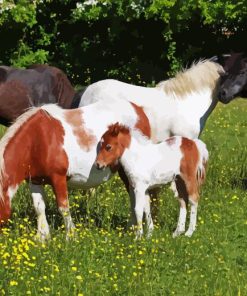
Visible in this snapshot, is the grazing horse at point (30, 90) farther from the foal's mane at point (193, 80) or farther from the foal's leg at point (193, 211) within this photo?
the foal's leg at point (193, 211)

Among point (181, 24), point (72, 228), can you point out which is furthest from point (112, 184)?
point (181, 24)

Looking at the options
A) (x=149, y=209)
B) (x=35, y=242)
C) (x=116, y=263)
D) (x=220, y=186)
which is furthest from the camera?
(x=220, y=186)

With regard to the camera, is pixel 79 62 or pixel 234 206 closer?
pixel 234 206

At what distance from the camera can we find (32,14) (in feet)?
81.3

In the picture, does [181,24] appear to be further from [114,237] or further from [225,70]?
[114,237]

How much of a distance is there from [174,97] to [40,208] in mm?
3149

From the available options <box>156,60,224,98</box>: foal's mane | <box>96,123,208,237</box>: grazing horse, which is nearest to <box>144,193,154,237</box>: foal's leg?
<box>96,123,208,237</box>: grazing horse

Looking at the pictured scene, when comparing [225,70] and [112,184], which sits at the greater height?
[225,70]

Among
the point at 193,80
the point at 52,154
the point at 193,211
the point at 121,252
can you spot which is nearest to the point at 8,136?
the point at 52,154

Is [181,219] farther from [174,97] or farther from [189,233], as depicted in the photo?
[174,97]

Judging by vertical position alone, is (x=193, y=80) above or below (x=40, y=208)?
above

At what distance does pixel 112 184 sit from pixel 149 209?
8.17ft

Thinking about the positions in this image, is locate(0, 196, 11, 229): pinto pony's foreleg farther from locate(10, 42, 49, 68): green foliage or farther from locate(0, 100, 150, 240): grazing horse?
locate(10, 42, 49, 68): green foliage

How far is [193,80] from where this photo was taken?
1255cm
